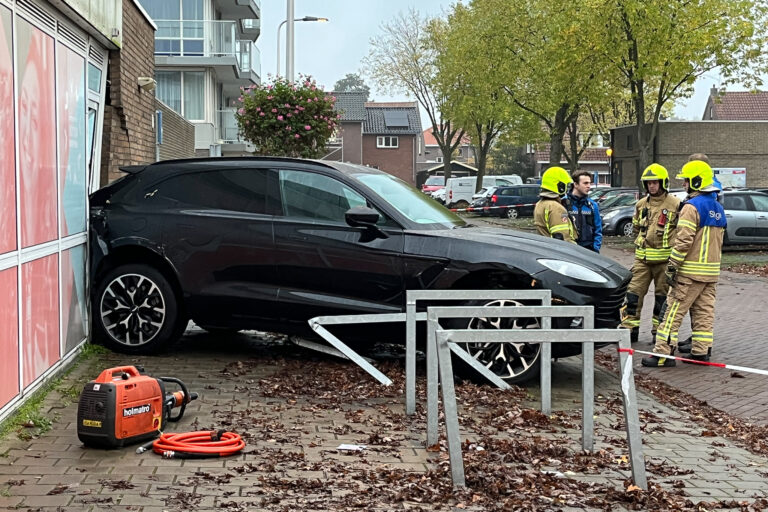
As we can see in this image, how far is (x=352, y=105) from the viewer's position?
315ft

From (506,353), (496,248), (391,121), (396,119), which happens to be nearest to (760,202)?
(496,248)

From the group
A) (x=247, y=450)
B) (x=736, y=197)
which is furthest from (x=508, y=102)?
(x=247, y=450)

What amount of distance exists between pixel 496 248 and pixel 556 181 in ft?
8.19

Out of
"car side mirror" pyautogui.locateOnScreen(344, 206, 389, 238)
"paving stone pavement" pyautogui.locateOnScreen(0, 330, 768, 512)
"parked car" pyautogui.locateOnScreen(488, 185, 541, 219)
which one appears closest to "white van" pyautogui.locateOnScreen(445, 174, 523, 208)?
"parked car" pyautogui.locateOnScreen(488, 185, 541, 219)

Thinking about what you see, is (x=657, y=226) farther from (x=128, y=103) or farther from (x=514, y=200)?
(x=514, y=200)

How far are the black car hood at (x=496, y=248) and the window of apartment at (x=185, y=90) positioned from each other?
3717cm

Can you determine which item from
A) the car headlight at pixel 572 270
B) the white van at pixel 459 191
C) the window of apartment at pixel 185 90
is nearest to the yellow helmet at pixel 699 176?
the car headlight at pixel 572 270

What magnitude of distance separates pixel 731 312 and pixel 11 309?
1041 cm

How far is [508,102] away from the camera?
47781 mm

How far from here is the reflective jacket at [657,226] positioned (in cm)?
1010

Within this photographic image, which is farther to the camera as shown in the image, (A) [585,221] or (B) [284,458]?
(A) [585,221]

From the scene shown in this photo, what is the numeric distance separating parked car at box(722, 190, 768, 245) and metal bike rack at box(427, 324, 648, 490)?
21.2 meters

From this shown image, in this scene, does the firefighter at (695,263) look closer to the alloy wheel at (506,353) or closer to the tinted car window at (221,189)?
the alloy wheel at (506,353)

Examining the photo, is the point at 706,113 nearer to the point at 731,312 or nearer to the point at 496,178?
the point at 496,178
